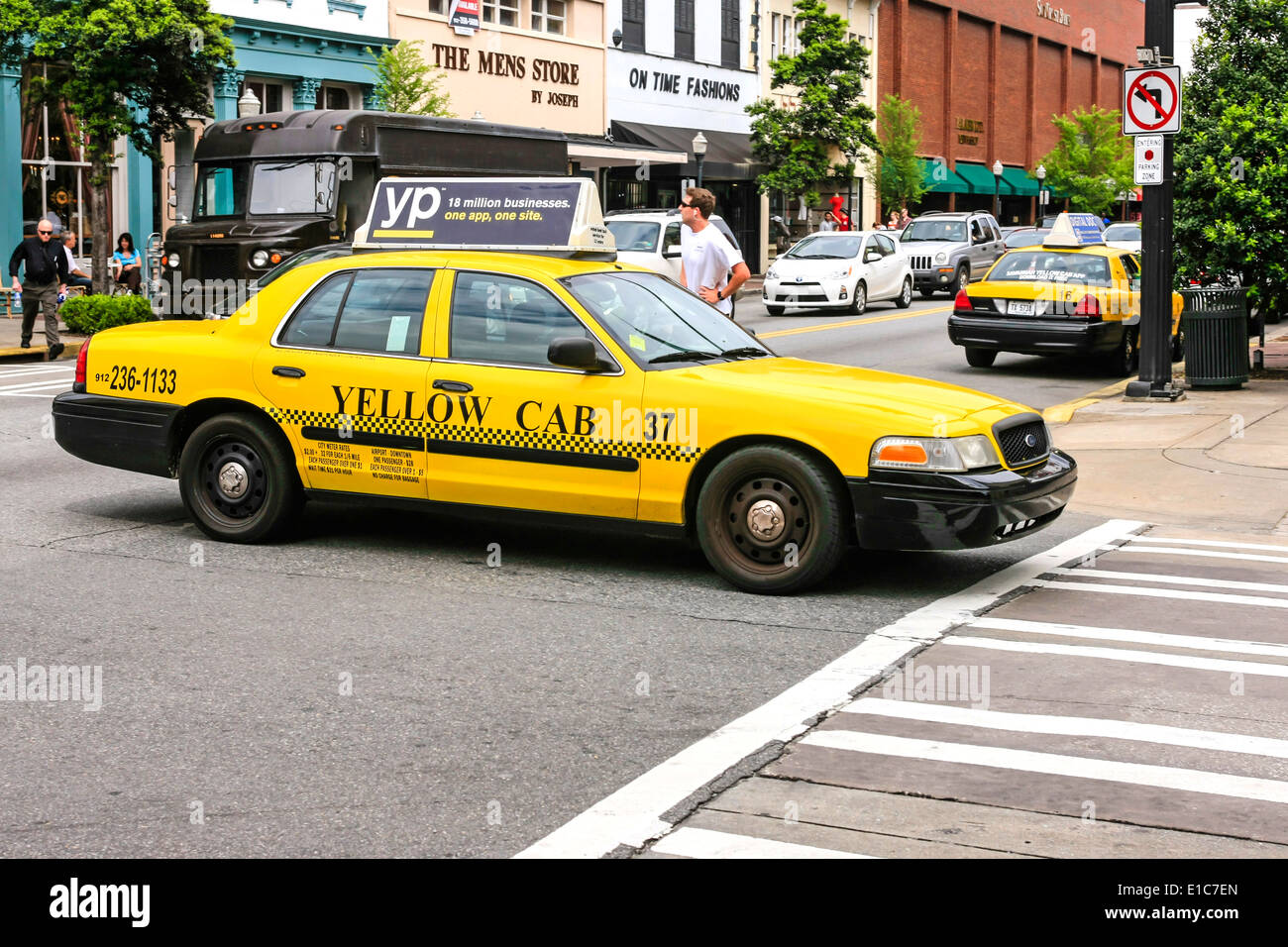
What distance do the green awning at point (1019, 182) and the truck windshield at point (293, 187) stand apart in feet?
180

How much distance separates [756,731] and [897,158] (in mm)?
52493

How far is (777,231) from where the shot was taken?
5191 cm

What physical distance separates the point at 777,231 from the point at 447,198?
43432mm

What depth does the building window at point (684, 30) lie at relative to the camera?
47.1 m

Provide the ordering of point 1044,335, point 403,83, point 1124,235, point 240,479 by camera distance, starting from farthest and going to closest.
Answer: point 1124,235 → point 403,83 → point 1044,335 → point 240,479

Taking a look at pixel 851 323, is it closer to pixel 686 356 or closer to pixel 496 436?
pixel 686 356

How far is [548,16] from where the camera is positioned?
4169 centimetres

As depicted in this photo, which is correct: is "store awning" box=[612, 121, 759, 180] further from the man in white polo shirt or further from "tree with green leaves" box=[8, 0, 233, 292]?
the man in white polo shirt

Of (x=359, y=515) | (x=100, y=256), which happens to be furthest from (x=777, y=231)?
(x=359, y=515)

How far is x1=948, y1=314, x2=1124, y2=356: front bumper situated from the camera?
18.7 meters

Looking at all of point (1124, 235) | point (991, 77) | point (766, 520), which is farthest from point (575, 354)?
point (991, 77)

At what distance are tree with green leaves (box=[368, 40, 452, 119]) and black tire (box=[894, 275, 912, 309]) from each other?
979cm

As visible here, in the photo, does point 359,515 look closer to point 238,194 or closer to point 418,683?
point 418,683
